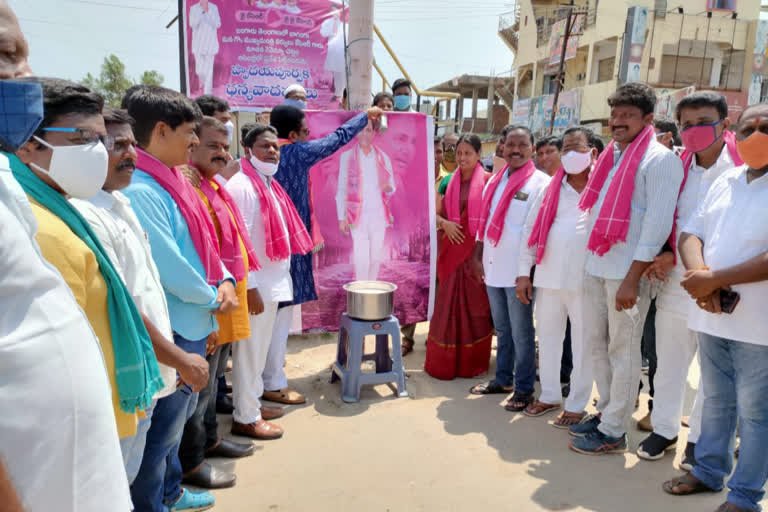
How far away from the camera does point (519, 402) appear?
385cm

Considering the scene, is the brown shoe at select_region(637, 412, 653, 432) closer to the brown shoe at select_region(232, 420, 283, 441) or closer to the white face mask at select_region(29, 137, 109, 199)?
the brown shoe at select_region(232, 420, 283, 441)

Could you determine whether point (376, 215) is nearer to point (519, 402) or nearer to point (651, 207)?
point (519, 402)

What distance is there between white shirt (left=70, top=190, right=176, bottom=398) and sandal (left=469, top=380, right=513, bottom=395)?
2783mm

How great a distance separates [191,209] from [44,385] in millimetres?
1353

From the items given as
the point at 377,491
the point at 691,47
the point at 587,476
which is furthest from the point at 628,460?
the point at 691,47

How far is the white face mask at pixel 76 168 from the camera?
1.35m

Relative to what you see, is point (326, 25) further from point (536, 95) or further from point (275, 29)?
point (536, 95)

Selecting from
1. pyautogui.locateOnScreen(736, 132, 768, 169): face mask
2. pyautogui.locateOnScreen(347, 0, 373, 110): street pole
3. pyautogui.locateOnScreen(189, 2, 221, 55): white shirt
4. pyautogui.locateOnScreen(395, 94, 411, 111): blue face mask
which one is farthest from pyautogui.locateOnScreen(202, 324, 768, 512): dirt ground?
pyautogui.locateOnScreen(189, 2, 221, 55): white shirt

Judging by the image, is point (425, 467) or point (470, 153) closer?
point (425, 467)

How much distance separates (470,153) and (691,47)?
21.8 meters

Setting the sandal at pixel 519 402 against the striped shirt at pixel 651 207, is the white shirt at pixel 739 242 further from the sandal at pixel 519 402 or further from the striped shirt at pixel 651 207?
the sandal at pixel 519 402

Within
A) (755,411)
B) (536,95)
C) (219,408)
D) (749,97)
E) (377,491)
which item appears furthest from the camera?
(536,95)

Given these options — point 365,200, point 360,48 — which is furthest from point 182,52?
point 365,200

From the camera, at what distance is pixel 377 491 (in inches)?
108
